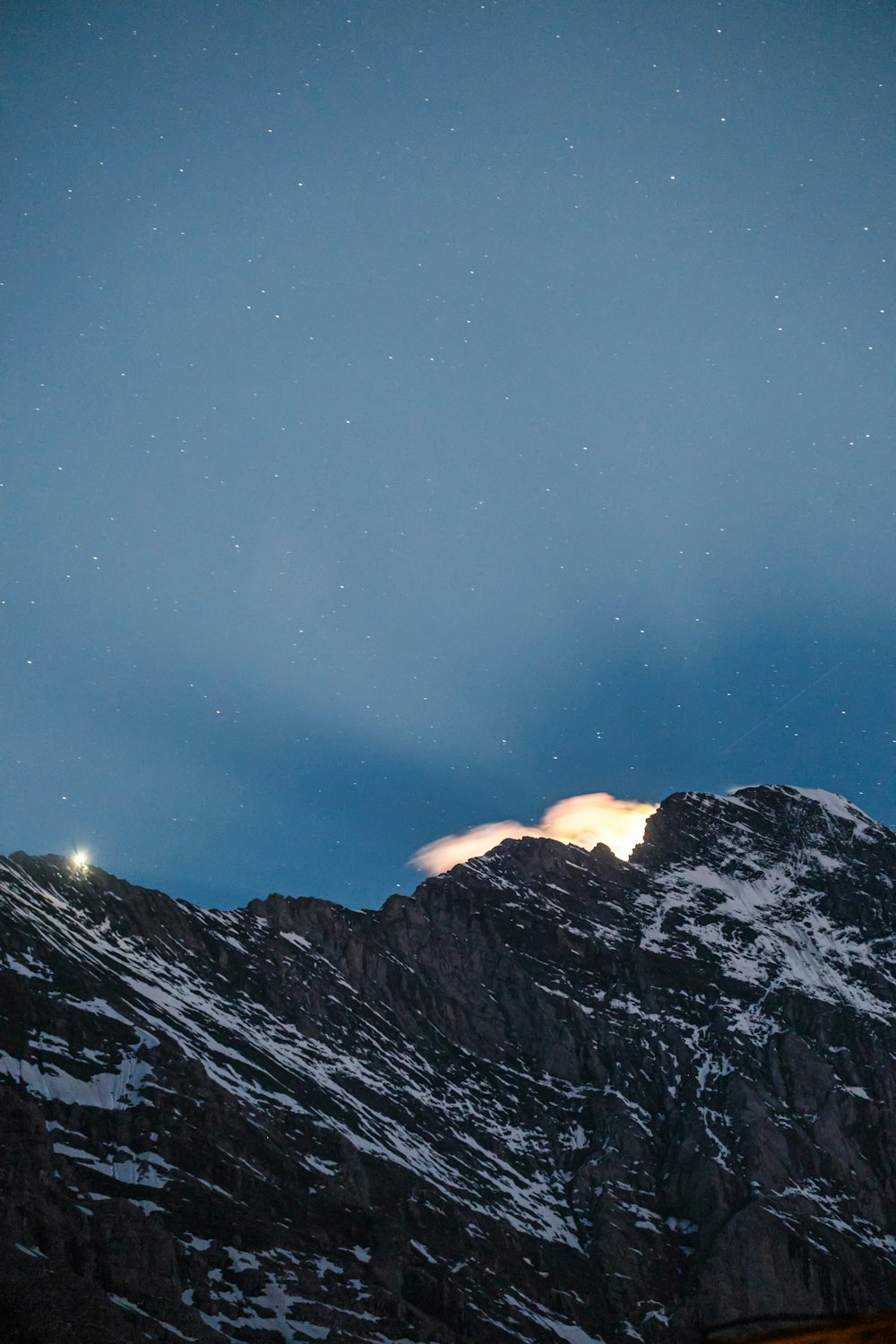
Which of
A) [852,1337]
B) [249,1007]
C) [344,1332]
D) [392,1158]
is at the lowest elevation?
[344,1332]

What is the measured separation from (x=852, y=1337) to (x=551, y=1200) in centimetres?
18045

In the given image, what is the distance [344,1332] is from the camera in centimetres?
10119

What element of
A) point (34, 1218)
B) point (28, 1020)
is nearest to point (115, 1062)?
point (28, 1020)

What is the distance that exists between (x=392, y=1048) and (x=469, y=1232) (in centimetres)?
5110

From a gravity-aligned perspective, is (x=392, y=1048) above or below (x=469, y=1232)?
above

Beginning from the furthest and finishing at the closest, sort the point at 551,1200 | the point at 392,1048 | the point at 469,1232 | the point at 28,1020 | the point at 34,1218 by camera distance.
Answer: the point at 392,1048 → the point at 551,1200 → the point at 469,1232 → the point at 28,1020 → the point at 34,1218

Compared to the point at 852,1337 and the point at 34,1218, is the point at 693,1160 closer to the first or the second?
the point at 34,1218

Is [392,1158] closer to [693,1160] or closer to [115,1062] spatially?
[115,1062]

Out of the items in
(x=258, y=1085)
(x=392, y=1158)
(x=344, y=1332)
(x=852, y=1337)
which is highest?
(x=258, y=1085)

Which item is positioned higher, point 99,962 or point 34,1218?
point 99,962

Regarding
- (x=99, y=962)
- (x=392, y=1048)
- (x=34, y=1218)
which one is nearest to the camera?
(x=34, y=1218)

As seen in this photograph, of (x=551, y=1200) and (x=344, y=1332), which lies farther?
(x=551, y=1200)

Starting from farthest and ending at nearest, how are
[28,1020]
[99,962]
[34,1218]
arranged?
1. [99,962]
2. [28,1020]
3. [34,1218]

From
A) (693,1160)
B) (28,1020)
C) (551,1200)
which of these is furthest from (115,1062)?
(693,1160)
